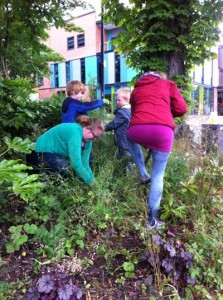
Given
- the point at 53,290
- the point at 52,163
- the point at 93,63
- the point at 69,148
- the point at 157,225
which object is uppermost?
the point at 93,63

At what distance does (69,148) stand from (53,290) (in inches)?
60.4

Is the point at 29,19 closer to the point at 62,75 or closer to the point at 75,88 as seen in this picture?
the point at 75,88

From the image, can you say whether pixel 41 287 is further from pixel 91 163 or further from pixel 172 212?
pixel 91 163

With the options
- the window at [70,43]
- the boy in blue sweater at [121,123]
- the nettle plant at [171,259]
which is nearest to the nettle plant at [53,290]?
the nettle plant at [171,259]

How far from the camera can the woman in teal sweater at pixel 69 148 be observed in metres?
3.21

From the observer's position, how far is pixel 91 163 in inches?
153

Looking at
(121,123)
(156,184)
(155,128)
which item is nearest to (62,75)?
(121,123)

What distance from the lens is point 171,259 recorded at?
94.7 inches

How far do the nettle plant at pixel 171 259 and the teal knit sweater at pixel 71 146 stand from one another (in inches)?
Result: 39.7

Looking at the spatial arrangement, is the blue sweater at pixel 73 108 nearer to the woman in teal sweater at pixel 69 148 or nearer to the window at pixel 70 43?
the woman in teal sweater at pixel 69 148

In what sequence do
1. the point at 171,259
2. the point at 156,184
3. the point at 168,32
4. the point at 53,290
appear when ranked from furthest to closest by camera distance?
1. the point at 168,32
2. the point at 156,184
3. the point at 171,259
4. the point at 53,290

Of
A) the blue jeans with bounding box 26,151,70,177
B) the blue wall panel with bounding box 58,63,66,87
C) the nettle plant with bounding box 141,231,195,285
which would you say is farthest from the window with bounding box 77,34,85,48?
the nettle plant with bounding box 141,231,195,285

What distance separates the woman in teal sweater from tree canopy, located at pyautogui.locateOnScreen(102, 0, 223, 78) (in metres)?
2.64

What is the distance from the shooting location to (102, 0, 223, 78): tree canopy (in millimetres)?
5156
